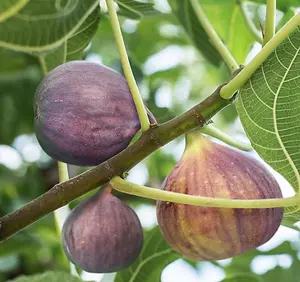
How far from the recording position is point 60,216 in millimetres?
1360

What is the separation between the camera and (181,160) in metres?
0.96

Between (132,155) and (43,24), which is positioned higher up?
(43,24)

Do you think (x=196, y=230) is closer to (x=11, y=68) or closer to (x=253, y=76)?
(x=253, y=76)

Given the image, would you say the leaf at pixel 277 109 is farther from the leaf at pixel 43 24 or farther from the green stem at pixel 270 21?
the leaf at pixel 43 24

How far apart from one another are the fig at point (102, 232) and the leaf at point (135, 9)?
388 millimetres

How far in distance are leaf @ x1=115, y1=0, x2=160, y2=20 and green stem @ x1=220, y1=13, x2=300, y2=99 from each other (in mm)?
391

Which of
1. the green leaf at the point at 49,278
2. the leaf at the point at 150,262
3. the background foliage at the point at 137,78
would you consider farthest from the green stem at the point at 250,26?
the green leaf at the point at 49,278

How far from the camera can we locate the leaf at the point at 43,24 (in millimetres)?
1099

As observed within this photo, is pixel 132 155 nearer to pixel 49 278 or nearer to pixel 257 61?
pixel 257 61

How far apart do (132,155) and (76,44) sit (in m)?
0.39

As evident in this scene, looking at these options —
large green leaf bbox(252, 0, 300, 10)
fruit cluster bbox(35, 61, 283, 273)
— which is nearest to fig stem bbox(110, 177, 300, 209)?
fruit cluster bbox(35, 61, 283, 273)

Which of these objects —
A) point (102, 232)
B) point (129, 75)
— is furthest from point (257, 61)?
point (102, 232)

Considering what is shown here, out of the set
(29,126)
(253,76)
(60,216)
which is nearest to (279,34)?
(253,76)

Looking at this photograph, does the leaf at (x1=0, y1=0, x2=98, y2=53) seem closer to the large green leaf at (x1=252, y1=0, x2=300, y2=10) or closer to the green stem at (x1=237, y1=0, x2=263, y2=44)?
the green stem at (x1=237, y1=0, x2=263, y2=44)
